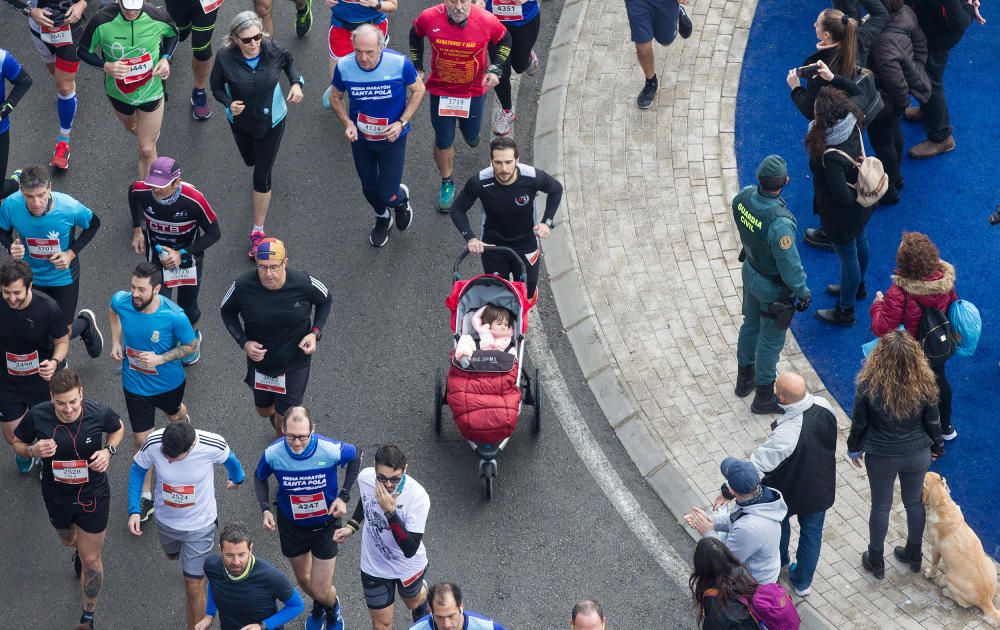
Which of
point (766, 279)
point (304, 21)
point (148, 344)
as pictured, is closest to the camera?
point (148, 344)

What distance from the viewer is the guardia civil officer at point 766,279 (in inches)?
408

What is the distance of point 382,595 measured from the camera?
9242mm

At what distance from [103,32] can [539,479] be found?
17.4 feet

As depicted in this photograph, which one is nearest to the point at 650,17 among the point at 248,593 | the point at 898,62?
the point at 898,62

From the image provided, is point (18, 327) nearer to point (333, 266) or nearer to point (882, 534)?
point (333, 266)

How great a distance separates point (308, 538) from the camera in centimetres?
948

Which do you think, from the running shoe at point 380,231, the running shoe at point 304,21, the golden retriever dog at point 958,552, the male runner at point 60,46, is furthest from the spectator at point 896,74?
the male runner at point 60,46

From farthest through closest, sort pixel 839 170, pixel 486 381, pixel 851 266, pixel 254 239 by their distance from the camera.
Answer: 1. pixel 254 239
2. pixel 851 266
3. pixel 839 170
4. pixel 486 381

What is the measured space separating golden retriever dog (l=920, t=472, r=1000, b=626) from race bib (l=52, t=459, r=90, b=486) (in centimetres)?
575

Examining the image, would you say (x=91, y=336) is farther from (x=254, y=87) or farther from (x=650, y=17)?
(x=650, y=17)

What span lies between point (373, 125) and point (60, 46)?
3.35 m

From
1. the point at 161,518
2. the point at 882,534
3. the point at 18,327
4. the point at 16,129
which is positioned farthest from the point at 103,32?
the point at 882,534

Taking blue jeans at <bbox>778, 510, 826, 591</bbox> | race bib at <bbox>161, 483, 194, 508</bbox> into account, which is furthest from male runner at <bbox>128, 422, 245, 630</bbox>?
blue jeans at <bbox>778, 510, 826, 591</bbox>

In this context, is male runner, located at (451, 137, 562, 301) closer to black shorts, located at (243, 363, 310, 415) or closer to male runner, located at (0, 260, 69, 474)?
black shorts, located at (243, 363, 310, 415)
